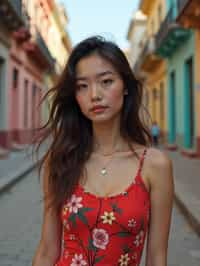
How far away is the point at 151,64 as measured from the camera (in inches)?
1136

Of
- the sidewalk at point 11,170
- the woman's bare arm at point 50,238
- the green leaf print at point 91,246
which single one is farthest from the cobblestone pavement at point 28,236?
the green leaf print at point 91,246

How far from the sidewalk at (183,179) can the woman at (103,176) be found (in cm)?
154

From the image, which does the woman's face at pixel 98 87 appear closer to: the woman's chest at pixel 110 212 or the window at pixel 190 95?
the woman's chest at pixel 110 212

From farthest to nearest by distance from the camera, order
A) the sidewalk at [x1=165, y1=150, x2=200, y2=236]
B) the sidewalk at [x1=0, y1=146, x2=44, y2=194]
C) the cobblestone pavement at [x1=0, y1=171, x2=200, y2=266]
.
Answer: the sidewalk at [x1=0, y1=146, x2=44, y2=194]
the sidewalk at [x1=165, y1=150, x2=200, y2=236]
the cobblestone pavement at [x1=0, y1=171, x2=200, y2=266]

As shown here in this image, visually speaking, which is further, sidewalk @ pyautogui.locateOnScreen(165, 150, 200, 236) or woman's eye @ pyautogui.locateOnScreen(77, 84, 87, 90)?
sidewalk @ pyautogui.locateOnScreen(165, 150, 200, 236)

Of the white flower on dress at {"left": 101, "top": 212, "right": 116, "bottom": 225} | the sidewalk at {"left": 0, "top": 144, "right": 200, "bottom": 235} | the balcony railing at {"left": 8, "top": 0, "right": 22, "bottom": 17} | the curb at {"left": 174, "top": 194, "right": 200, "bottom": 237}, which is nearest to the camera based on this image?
the white flower on dress at {"left": 101, "top": 212, "right": 116, "bottom": 225}

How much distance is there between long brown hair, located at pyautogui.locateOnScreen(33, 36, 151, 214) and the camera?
5.74ft

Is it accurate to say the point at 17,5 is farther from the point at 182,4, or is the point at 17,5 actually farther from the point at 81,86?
the point at 81,86

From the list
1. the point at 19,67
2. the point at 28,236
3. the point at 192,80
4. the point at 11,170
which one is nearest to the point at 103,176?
the point at 28,236

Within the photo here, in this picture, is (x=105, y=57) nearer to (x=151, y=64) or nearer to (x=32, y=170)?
(x=32, y=170)

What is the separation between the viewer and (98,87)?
1.69m

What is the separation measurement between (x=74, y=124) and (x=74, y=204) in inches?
15.6

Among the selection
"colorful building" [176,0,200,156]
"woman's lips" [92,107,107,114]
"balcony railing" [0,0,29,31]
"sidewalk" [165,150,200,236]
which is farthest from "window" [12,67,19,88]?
"woman's lips" [92,107,107,114]

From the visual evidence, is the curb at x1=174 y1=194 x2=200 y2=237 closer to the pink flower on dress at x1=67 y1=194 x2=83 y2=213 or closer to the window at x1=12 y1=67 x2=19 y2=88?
the pink flower on dress at x1=67 y1=194 x2=83 y2=213
